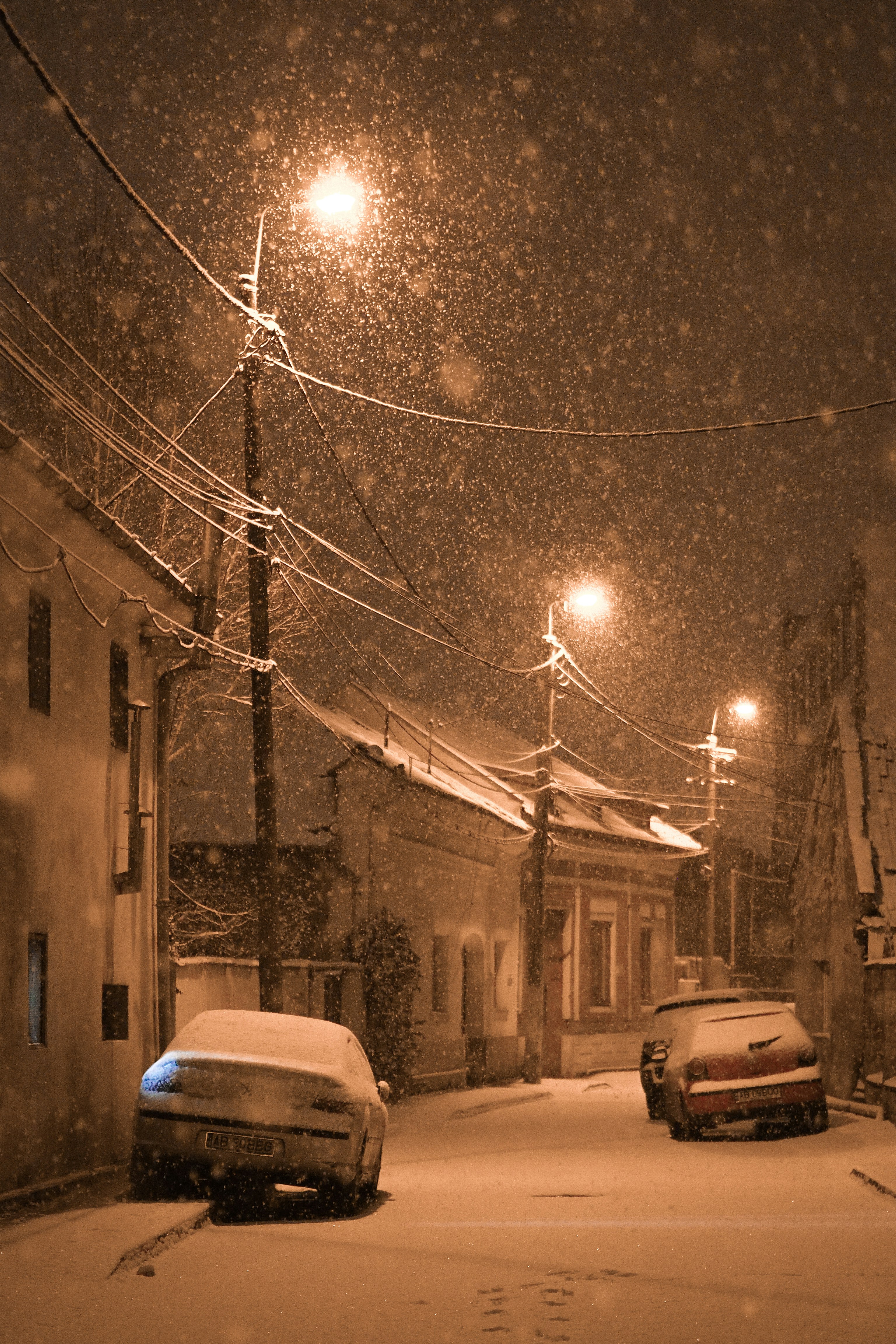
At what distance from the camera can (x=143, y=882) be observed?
16.9 m

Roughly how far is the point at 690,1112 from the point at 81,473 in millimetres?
11911

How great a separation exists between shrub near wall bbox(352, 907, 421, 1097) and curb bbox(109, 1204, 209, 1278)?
54.7ft

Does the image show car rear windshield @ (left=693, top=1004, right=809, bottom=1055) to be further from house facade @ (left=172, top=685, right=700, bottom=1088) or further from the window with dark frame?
the window with dark frame

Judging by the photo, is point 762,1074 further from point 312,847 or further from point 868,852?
point 312,847

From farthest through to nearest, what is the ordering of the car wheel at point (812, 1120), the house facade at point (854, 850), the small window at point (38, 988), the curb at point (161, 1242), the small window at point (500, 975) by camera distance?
the small window at point (500, 975) → the house facade at point (854, 850) → the car wheel at point (812, 1120) → the small window at point (38, 988) → the curb at point (161, 1242)

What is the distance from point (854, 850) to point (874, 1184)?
1467 centimetres

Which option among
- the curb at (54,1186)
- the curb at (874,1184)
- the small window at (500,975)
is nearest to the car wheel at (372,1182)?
the curb at (54,1186)

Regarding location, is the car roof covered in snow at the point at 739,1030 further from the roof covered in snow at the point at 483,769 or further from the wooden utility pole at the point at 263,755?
the roof covered in snow at the point at 483,769

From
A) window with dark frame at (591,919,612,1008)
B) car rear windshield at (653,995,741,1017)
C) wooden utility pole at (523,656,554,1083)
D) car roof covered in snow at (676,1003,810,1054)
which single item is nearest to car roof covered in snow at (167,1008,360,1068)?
car roof covered in snow at (676,1003,810,1054)

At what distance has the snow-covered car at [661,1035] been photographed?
23.8 meters

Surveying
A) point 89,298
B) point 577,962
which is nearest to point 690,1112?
point 89,298

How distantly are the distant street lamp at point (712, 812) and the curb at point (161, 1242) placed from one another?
35197 mm

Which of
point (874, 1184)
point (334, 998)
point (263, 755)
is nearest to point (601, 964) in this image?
point (334, 998)

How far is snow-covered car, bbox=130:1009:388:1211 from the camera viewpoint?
452 inches
